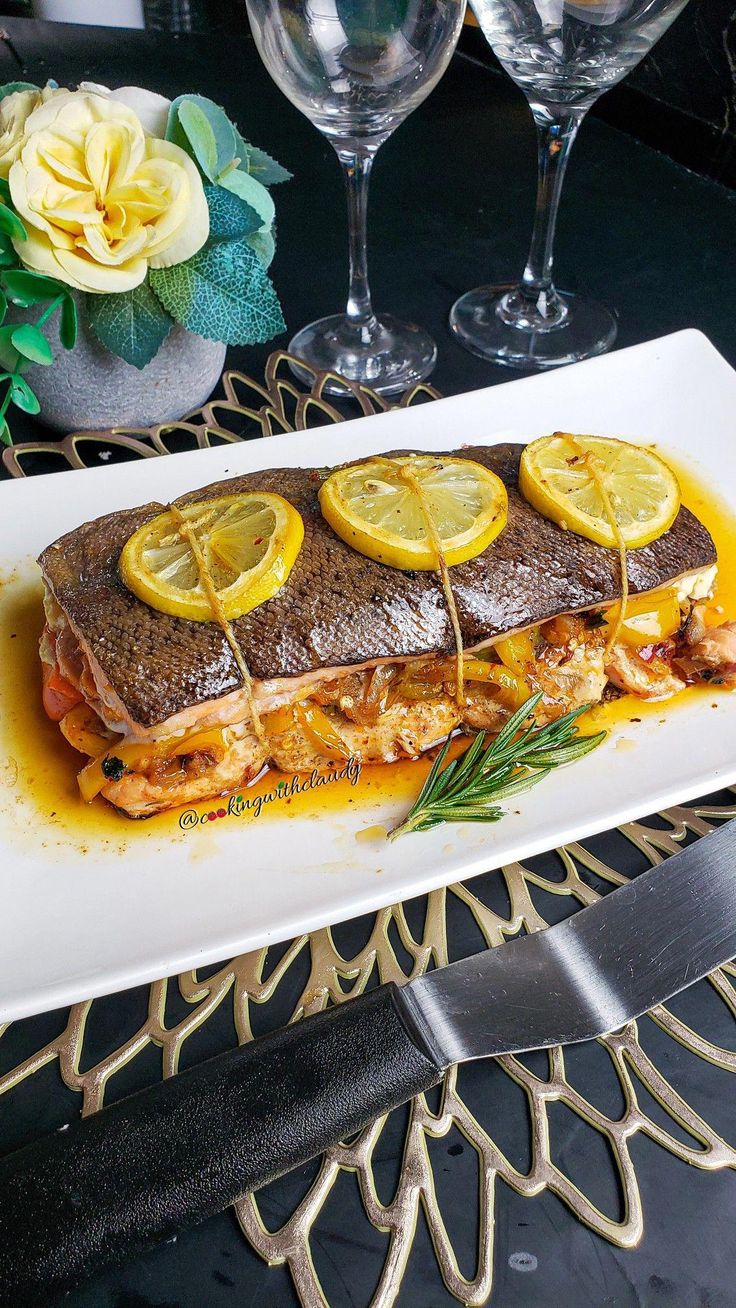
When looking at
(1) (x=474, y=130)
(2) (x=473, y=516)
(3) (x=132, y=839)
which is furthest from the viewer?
(1) (x=474, y=130)

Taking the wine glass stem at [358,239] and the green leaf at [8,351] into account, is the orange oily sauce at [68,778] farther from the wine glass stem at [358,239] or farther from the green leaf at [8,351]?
the wine glass stem at [358,239]

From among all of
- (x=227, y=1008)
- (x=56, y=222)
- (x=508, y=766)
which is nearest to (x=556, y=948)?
(x=508, y=766)

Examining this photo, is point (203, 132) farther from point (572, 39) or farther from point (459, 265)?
point (459, 265)

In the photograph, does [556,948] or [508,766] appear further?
[508,766]

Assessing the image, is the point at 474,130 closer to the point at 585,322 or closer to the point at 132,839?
the point at 585,322

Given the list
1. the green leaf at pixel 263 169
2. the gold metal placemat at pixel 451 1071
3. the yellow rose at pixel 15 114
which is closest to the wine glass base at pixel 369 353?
the green leaf at pixel 263 169

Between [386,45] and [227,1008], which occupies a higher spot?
[386,45]

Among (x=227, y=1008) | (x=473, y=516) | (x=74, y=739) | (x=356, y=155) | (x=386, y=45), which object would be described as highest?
(x=386, y=45)
